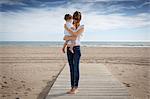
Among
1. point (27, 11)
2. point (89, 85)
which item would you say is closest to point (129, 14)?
point (27, 11)

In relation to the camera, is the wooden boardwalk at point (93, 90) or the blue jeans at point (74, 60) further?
the wooden boardwalk at point (93, 90)

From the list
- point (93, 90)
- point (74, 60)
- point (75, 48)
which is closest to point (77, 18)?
point (75, 48)

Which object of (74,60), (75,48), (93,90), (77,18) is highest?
(77,18)

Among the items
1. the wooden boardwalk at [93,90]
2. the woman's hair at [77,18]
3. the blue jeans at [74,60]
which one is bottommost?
the wooden boardwalk at [93,90]

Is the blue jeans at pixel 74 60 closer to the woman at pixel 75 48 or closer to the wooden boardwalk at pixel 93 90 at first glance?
the woman at pixel 75 48

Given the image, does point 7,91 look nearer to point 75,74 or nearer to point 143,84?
point 75,74

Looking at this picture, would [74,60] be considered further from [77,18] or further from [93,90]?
[93,90]

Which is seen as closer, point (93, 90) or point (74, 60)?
point (74, 60)

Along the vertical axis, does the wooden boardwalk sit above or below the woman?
below

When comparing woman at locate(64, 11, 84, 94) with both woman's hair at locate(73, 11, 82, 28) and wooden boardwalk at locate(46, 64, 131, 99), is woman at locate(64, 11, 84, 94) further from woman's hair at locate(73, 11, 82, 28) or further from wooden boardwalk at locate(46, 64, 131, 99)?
wooden boardwalk at locate(46, 64, 131, 99)

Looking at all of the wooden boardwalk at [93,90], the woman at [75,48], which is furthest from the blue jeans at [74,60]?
the wooden boardwalk at [93,90]

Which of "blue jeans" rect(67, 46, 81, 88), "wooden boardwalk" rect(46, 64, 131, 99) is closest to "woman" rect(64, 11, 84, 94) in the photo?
"blue jeans" rect(67, 46, 81, 88)

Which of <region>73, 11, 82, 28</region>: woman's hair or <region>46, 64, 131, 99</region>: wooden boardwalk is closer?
<region>73, 11, 82, 28</region>: woman's hair

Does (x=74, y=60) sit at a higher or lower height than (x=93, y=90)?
higher
